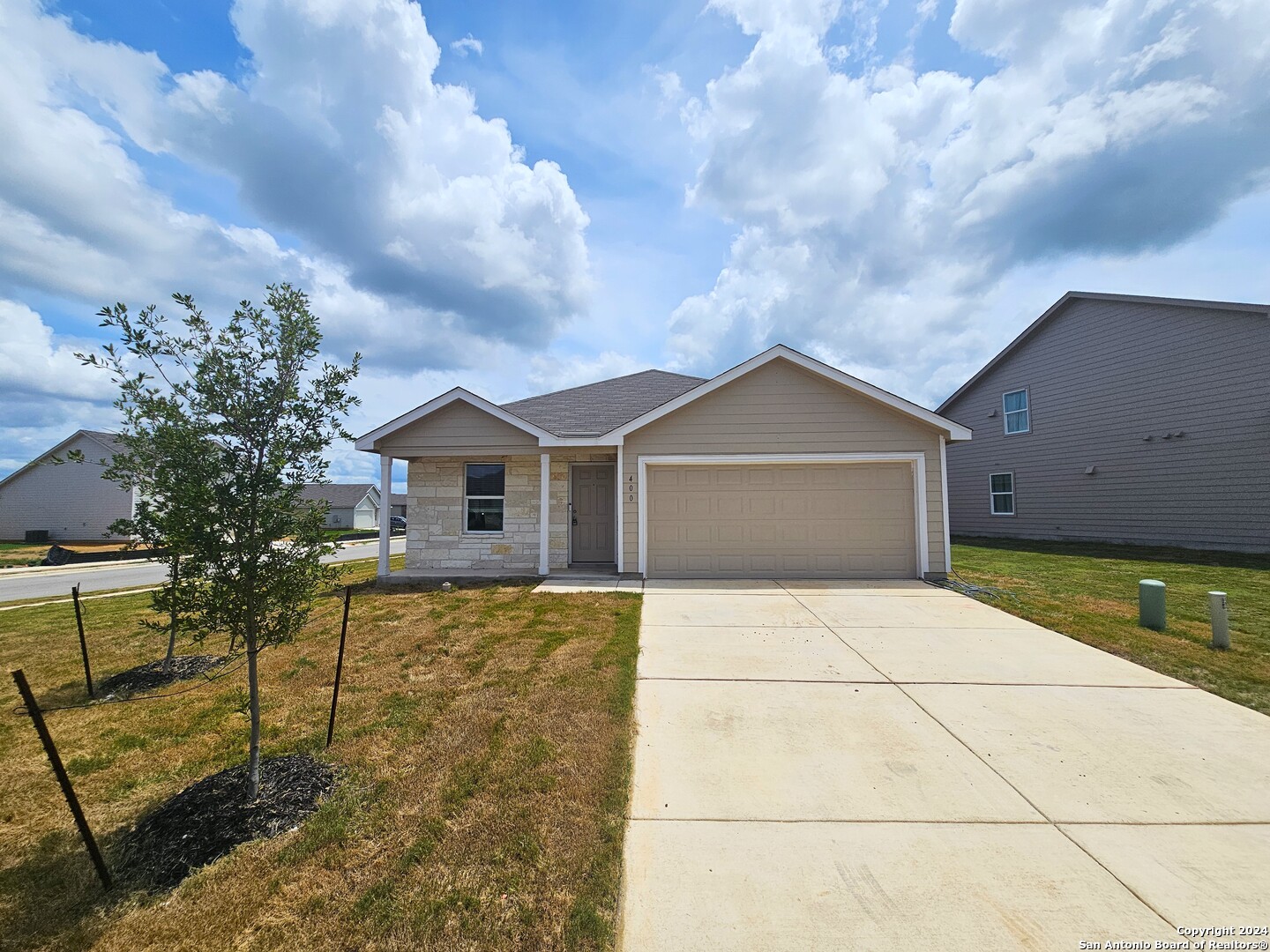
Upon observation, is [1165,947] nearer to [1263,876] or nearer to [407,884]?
[1263,876]

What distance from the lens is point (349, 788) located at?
3.07m

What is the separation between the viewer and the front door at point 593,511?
36.6 ft

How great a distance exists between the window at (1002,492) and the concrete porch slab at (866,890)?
61.1 ft

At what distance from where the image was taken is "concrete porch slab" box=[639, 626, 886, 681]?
4871 mm

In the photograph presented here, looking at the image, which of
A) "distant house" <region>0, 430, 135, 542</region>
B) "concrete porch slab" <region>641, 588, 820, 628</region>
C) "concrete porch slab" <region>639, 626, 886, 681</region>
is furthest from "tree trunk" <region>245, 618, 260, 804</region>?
"distant house" <region>0, 430, 135, 542</region>

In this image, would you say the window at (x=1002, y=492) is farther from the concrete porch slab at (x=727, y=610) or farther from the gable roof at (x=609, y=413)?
the concrete porch slab at (x=727, y=610)

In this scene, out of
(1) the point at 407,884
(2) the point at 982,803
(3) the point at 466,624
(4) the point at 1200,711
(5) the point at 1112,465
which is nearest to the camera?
(1) the point at 407,884

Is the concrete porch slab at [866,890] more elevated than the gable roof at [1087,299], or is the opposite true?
the gable roof at [1087,299]

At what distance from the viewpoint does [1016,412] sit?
696 inches

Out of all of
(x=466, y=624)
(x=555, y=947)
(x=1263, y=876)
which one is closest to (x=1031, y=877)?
(x=1263, y=876)

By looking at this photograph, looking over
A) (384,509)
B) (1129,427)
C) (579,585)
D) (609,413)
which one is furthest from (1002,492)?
(384,509)

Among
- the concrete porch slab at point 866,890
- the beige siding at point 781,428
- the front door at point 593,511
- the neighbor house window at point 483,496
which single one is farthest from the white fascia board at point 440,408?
the concrete porch slab at point 866,890

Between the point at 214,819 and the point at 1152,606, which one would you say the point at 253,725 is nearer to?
the point at 214,819

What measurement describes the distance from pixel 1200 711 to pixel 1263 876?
2.28 metres
